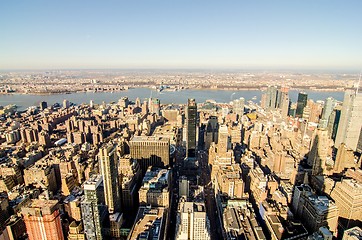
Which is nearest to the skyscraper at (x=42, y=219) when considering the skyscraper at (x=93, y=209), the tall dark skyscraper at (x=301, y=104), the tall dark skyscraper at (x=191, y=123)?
the skyscraper at (x=93, y=209)

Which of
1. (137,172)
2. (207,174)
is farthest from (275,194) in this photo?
(137,172)

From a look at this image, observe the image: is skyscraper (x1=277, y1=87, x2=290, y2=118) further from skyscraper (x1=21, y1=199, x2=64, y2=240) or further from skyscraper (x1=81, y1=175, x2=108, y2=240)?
skyscraper (x1=21, y1=199, x2=64, y2=240)

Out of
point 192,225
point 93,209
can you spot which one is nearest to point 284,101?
point 192,225

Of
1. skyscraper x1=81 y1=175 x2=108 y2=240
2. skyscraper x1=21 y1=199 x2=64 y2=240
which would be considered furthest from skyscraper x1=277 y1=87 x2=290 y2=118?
skyscraper x1=21 y1=199 x2=64 y2=240

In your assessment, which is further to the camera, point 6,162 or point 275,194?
point 6,162

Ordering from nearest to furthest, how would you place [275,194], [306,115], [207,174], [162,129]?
[275,194]
[207,174]
[162,129]
[306,115]

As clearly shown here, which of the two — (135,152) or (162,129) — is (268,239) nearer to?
(135,152)

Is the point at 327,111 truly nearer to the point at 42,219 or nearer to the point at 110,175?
the point at 110,175
